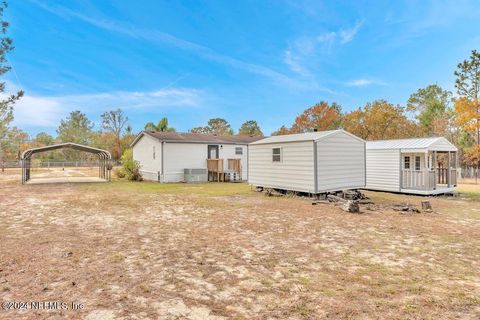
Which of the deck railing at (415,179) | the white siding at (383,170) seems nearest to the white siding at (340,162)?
the white siding at (383,170)

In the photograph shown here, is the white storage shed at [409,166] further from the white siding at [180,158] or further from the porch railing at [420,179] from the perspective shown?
the white siding at [180,158]

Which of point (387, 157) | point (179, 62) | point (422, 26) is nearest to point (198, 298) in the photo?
point (387, 157)

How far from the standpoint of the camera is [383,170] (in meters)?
14.4

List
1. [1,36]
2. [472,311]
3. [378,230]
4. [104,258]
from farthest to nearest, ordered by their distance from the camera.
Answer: [1,36], [378,230], [104,258], [472,311]

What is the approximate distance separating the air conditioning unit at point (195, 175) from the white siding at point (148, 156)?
74.2 inches

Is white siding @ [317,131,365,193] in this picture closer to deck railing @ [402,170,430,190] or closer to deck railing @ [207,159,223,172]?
deck railing @ [402,170,430,190]

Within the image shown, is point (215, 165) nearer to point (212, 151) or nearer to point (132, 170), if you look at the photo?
point (212, 151)

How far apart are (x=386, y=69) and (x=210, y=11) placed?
1760cm

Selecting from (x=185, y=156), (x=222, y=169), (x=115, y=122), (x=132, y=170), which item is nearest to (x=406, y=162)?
(x=222, y=169)

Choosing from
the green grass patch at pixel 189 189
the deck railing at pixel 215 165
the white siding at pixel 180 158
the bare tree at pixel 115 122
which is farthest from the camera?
the bare tree at pixel 115 122

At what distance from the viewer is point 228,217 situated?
323 inches

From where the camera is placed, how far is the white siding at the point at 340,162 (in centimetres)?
1159

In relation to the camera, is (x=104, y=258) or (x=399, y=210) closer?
(x=104, y=258)

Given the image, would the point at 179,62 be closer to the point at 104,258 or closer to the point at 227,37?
the point at 227,37
